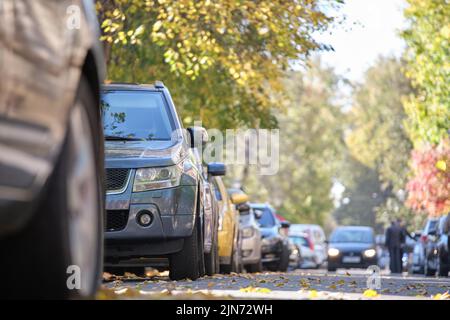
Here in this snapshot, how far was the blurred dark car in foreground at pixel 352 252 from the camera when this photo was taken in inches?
1666

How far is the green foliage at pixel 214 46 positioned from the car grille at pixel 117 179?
9.33m

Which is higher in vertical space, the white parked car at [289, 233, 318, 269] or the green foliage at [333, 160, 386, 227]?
the green foliage at [333, 160, 386, 227]

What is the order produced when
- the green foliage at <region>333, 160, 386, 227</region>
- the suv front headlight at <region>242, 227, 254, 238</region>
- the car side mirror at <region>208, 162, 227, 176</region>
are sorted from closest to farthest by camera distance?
the car side mirror at <region>208, 162, 227, 176</region>, the suv front headlight at <region>242, 227, 254, 238</region>, the green foliage at <region>333, 160, 386, 227</region>

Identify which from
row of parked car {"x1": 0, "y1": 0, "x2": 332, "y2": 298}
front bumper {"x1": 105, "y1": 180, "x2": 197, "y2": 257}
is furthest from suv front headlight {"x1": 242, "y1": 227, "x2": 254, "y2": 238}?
row of parked car {"x1": 0, "y1": 0, "x2": 332, "y2": 298}

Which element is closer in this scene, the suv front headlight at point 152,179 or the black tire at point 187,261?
the suv front headlight at point 152,179

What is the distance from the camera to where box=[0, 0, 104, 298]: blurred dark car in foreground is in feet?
13.3

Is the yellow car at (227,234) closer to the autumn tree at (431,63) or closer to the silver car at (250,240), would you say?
the silver car at (250,240)

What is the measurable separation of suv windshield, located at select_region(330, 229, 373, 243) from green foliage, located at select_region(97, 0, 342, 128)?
14214mm

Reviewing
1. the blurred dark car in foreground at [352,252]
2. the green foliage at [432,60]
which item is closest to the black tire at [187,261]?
the green foliage at [432,60]

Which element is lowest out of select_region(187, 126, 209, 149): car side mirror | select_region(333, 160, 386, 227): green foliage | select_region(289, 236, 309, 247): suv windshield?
select_region(289, 236, 309, 247): suv windshield

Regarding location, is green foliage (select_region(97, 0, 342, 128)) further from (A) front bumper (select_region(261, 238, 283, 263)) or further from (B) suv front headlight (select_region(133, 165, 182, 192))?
(B) suv front headlight (select_region(133, 165, 182, 192))

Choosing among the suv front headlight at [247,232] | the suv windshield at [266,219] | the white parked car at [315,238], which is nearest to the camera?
the suv front headlight at [247,232]
